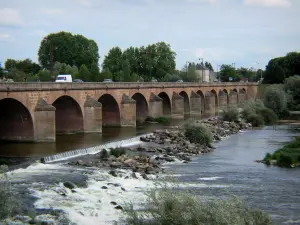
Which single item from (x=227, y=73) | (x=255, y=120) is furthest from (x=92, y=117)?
(x=227, y=73)

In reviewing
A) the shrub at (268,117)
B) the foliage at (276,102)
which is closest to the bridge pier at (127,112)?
the shrub at (268,117)

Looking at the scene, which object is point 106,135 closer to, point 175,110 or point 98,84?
point 98,84

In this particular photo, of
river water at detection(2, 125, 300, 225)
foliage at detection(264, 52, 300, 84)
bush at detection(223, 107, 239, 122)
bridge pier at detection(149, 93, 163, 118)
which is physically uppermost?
foliage at detection(264, 52, 300, 84)

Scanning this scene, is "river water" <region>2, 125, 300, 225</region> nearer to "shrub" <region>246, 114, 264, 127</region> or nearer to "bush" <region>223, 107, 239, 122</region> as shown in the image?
"bush" <region>223, 107, 239, 122</region>

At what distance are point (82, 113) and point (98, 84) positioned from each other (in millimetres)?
4233

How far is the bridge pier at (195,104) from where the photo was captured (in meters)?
73.5

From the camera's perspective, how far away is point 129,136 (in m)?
43.9

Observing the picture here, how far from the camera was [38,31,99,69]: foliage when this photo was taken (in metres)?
104

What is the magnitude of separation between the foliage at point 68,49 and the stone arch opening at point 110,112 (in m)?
53.1

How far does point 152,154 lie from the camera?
35.5 m

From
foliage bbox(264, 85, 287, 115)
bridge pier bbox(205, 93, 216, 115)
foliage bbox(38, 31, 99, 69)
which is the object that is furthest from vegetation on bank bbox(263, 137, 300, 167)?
foliage bbox(38, 31, 99, 69)

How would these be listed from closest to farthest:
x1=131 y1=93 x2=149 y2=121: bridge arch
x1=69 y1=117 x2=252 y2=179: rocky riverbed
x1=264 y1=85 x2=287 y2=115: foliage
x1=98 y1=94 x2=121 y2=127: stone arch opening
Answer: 1. x1=69 y1=117 x2=252 y2=179: rocky riverbed
2. x1=98 y1=94 x2=121 y2=127: stone arch opening
3. x1=131 y1=93 x2=149 y2=121: bridge arch
4. x1=264 y1=85 x2=287 y2=115: foliage

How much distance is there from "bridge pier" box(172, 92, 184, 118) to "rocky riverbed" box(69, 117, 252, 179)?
16426 millimetres

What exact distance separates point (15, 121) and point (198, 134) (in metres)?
14.1
